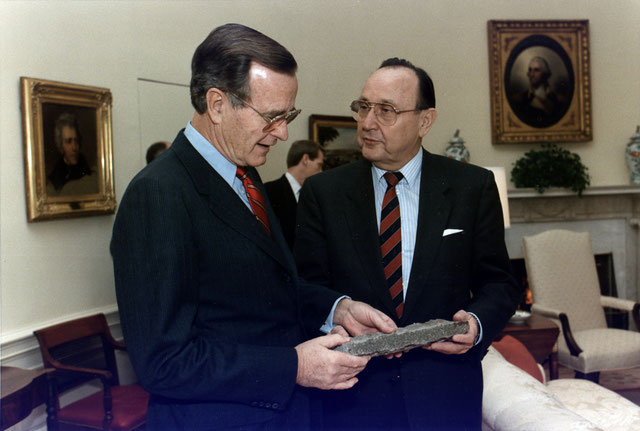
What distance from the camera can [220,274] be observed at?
135 centimetres

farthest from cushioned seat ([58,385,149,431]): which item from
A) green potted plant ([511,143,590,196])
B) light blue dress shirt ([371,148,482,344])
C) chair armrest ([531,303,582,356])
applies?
green potted plant ([511,143,590,196])

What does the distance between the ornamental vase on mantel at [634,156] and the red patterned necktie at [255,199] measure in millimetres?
6354

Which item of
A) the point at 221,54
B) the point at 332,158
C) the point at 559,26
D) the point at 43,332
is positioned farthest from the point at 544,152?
the point at 221,54

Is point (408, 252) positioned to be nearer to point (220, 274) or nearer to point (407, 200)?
point (407, 200)

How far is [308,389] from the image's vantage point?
1.63 metres

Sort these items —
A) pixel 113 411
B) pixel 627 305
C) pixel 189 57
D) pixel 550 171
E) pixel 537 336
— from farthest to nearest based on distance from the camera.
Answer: pixel 550 171 → pixel 627 305 → pixel 189 57 → pixel 537 336 → pixel 113 411

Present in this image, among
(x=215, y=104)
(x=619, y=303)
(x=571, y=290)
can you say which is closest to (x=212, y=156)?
(x=215, y=104)

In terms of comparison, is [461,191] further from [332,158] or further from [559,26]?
[559,26]

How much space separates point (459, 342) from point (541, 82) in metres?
5.77

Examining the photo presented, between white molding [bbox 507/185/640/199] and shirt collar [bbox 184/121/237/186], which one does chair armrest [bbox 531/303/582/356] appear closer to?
white molding [bbox 507/185/640/199]

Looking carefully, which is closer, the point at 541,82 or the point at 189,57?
the point at 189,57

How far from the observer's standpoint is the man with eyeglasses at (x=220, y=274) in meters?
1.24

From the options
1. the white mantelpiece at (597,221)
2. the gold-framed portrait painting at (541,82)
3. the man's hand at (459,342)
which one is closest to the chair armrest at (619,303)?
the white mantelpiece at (597,221)

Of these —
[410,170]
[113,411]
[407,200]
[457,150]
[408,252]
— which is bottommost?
[113,411]
